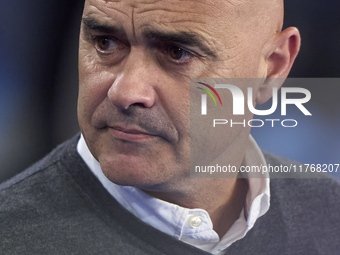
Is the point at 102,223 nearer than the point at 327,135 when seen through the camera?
Yes

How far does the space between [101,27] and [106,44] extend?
0.05 m

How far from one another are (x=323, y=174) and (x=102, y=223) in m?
0.85

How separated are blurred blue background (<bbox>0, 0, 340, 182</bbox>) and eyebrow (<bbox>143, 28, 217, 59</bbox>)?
719 mm

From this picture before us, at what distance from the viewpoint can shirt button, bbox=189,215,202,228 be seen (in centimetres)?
119

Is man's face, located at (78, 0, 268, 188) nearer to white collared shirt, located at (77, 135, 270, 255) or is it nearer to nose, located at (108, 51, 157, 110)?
nose, located at (108, 51, 157, 110)

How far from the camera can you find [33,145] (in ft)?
5.96

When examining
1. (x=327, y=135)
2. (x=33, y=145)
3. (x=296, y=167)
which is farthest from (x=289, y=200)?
(x=33, y=145)

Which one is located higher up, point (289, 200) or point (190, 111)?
point (190, 111)

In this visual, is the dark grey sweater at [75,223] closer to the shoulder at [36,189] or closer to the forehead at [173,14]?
the shoulder at [36,189]

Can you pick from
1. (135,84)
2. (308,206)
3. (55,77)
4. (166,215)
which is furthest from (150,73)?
(55,77)

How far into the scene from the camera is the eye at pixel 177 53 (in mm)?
1073

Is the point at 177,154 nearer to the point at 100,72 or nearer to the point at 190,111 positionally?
the point at 190,111

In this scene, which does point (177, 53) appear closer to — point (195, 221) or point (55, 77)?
point (195, 221)

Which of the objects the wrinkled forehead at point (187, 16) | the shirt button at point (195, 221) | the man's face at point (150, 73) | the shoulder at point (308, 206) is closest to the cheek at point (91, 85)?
the man's face at point (150, 73)
